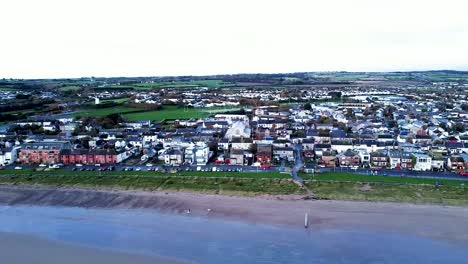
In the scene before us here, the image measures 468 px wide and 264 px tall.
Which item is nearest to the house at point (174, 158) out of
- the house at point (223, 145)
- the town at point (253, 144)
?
the town at point (253, 144)

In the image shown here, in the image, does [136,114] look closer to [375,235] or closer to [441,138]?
[441,138]

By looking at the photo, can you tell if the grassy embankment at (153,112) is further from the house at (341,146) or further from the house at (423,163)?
the house at (423,163)

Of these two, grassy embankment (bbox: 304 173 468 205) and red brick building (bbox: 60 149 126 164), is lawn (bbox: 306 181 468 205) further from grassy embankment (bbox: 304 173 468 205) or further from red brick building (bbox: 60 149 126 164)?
red brick building (bbox: 60 149 126 164)

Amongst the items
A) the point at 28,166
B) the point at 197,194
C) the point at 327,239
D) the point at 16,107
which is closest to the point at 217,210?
the point at 197,194

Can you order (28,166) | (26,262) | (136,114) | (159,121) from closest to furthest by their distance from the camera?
1. (26,262)
2. (28,166)
3. (159,121)
4. (136,114)

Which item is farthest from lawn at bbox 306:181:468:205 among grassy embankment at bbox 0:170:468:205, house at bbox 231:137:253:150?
house at bbox 231:137:253:150
